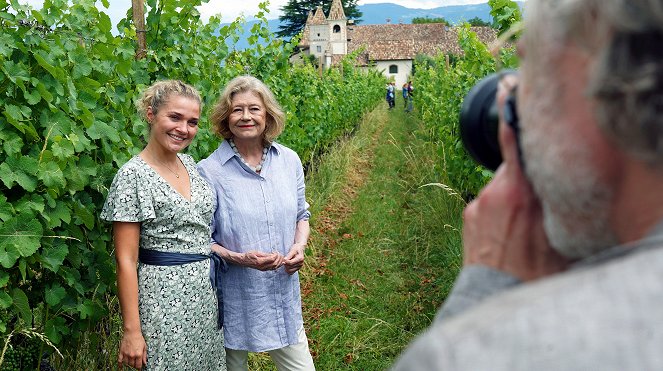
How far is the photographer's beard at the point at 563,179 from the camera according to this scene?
71cm

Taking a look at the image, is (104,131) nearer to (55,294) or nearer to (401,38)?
(55,294)

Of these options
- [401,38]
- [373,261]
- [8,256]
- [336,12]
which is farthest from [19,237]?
[336,12]

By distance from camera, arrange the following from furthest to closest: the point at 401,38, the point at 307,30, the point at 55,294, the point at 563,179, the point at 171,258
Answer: the point at 307,30 → the point at 401,38 → the point at 55,294 → the point at 171,258 → the point at 563,179

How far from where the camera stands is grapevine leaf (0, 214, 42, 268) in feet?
8.65

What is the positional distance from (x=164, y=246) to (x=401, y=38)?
192ft

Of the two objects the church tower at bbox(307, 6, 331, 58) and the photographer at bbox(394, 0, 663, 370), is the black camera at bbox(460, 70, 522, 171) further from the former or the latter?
the church tower at bbox(307, 6, 331, 58)

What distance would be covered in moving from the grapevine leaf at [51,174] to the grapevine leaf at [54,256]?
0.28 m

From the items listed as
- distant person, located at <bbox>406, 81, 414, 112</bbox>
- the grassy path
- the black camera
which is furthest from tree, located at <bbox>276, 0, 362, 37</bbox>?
the black camera

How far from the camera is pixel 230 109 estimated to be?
314 centimetres

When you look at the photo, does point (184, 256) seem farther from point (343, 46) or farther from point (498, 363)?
point (343, 46)

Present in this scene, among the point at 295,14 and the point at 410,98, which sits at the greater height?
the point at 295,14

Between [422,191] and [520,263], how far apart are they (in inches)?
313

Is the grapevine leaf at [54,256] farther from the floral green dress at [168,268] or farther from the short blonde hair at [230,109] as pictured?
the short blonde hair at [230,109]

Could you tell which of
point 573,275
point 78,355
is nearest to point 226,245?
point 78,355
